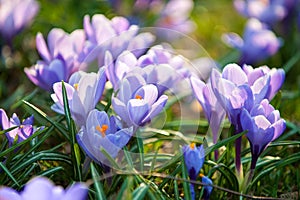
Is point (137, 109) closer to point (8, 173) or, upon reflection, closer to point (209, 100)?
point (209, 100)

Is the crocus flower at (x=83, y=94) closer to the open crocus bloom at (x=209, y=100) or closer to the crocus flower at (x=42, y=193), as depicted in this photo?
the open crocus bloom at (x=209, y=100)

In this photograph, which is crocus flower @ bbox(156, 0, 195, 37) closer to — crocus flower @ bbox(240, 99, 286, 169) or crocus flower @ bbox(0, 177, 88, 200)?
crocus flower @ bbox(240, 99, 286, 169)

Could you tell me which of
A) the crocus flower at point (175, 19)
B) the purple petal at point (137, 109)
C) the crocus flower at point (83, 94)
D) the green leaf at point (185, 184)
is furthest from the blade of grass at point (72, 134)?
the crocus flower at point (175, 19)

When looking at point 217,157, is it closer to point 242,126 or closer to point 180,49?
point 242,126

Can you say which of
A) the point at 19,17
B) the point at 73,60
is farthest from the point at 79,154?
the point at 19,17

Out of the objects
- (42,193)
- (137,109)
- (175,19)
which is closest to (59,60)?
(137,109)

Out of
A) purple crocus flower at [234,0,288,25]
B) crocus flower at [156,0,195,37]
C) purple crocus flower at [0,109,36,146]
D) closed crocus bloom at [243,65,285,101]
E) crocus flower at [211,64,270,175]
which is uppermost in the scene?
purple crocus flower at [0,109,36,146]

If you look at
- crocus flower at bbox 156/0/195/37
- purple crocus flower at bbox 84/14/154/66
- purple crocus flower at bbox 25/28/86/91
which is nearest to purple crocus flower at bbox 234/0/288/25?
crocus flower at bbox 156/0/195/37
